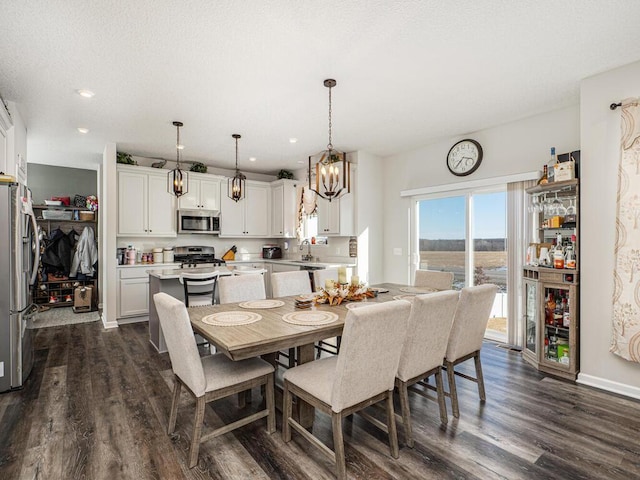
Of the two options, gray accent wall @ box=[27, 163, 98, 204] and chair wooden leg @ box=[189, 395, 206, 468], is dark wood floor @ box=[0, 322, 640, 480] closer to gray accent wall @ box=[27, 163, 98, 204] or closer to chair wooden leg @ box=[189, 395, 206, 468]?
chair wooden leg @ box=[189, 395, 206, 468]

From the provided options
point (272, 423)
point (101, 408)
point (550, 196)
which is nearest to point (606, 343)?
point (550, 196)

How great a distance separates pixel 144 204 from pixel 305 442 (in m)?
4.61

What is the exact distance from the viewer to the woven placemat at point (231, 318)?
6.97ft

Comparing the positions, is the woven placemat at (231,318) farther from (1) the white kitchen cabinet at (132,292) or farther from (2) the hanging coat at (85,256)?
(2) the hanging coat at (85,256)

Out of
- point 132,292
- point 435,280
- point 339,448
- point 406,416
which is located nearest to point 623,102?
point 435,280

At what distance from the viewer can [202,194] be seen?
5977mm

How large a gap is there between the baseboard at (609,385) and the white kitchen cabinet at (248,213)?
5.24 m

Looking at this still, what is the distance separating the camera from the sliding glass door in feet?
13.9

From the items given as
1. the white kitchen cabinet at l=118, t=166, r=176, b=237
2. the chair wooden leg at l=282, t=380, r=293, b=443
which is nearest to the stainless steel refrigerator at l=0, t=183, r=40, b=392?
the white kitchen cabinet at l=118, t=166, r=176, b=237

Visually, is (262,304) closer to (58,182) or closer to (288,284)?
(288,284)

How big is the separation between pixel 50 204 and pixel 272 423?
6190 mm

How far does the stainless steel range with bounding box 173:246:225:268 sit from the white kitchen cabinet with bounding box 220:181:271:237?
17.0 inches

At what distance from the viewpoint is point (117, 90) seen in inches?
124

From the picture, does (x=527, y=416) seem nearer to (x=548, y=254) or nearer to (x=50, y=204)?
(x=548, y=254)
